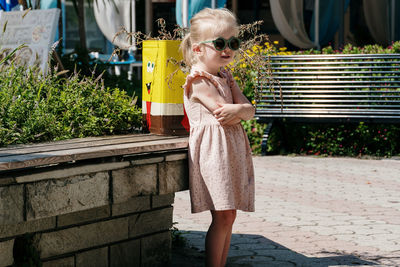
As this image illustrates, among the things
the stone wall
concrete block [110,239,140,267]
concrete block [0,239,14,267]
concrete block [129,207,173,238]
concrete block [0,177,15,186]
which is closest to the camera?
concrete block [0,177,15,186]

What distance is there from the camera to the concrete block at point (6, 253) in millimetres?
2820

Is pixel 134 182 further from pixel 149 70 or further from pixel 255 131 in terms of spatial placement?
pixel 255 131

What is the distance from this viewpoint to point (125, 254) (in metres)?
3.45

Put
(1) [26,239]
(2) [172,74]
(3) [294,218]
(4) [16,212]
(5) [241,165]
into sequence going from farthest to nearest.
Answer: (3) [294,218], (2) [172,74], (5) [241,165], (1) [26,239], (4) [16,212]

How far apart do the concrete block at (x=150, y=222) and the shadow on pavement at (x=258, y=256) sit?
31cm

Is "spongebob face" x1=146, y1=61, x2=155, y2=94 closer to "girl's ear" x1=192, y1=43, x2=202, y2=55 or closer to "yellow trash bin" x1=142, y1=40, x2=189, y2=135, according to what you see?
"yellow trash bin" x1=142, y1=40, x2=189, y2=135

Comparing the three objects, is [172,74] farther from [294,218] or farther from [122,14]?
[122,14]

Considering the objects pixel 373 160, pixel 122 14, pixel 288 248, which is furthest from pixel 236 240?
pixel 122 14

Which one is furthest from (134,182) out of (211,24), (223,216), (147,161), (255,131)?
(255,131)

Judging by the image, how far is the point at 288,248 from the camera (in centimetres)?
421

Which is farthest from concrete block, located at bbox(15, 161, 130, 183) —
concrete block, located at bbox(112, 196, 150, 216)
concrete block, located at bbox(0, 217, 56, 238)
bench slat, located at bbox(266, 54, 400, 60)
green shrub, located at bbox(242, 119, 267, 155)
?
green shrub, located at bbox(242, 119, 267, 155)

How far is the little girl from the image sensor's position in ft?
10.3

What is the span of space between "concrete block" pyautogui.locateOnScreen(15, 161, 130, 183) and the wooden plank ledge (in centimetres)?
4

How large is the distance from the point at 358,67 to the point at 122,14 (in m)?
6.62
